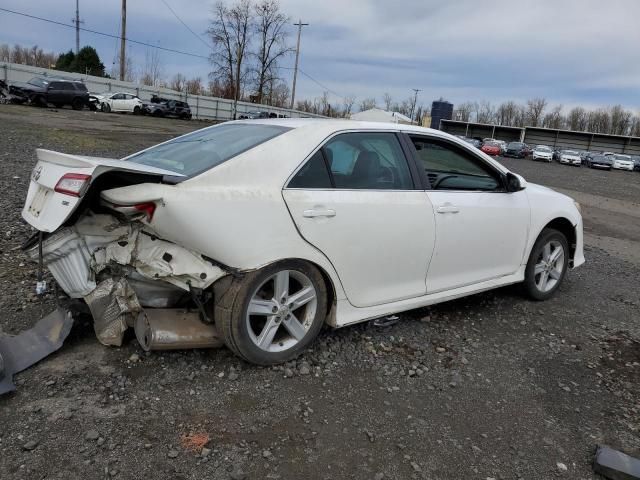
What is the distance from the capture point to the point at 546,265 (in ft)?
15.9

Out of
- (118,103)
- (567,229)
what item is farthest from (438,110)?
(567,229)

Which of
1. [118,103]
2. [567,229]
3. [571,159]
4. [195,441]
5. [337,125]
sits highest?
[118,103]

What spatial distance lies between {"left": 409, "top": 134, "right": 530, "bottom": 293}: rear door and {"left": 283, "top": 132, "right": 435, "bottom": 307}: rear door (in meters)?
0.16

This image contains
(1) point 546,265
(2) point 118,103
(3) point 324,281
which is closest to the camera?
(3) point 324,281

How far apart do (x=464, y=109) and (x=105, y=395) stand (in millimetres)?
111473

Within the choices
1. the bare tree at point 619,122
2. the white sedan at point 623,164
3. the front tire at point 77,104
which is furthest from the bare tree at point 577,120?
the front tire at point 77,104

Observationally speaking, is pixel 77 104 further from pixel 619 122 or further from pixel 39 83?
pixel 619 122

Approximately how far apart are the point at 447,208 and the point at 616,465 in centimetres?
189

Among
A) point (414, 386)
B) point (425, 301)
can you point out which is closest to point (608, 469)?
point (414, 386)

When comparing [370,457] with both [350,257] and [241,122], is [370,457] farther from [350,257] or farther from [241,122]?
[241,122]

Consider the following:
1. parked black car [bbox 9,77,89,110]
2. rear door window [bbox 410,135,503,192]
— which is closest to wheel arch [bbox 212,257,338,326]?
rear door window [bbox 410,135,503,192]

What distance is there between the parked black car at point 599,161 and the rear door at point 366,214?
53979mm

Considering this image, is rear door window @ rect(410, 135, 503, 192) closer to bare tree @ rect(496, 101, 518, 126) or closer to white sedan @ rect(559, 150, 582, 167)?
white sedan @ rect(559, 150, 582, 167)

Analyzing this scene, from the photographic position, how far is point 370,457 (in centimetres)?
254
